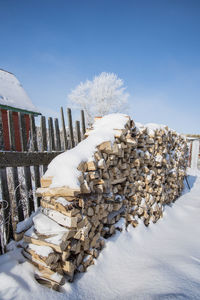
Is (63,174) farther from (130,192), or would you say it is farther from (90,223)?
(130,192)

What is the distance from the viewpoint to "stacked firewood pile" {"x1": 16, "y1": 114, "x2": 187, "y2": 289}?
1.97m

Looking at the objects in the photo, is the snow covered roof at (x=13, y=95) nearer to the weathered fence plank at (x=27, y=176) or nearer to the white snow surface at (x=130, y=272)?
the weathered fence plank at (x=27, y=176)

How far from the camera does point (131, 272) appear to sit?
231 centimetres

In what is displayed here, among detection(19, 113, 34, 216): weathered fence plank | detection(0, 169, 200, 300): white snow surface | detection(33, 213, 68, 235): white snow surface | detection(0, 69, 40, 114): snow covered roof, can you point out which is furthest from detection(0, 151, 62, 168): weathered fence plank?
detection(0, 69, 40, 114): snow covered roof

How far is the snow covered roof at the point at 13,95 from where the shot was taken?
7990 mm

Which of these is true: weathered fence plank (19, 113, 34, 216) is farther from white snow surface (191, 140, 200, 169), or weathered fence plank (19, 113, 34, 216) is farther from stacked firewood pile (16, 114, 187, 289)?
white snow surface (191, 140, 200, 169)

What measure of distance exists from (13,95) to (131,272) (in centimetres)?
916

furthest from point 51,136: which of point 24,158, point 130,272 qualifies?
point 130,272

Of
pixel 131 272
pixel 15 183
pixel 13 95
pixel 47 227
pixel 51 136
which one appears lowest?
pixel 131 272

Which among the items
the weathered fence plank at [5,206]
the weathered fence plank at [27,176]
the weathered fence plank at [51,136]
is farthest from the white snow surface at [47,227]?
the weathered fence plank at [51,136]

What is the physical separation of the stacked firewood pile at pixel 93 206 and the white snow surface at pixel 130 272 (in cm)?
13

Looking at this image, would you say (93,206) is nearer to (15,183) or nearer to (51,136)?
(15,183)

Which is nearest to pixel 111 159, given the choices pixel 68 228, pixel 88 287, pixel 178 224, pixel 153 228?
pixel 68 228

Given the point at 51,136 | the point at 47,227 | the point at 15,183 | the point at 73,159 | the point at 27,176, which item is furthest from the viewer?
the point at 51,136
